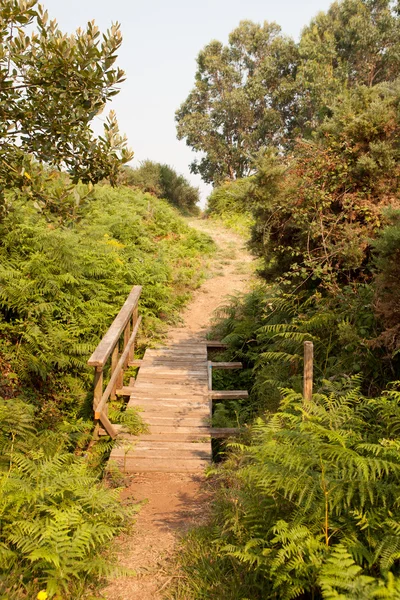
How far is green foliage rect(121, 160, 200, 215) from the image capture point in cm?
2242

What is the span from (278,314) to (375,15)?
99.0 ft

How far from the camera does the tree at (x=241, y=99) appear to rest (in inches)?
1329

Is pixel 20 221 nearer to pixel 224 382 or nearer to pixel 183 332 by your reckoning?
pixel 183 332

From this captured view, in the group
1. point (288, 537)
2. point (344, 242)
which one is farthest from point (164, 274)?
point (288, 537)

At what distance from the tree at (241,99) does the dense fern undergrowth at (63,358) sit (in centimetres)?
2149

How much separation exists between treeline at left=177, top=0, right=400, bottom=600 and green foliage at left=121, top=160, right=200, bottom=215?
12.5 metres

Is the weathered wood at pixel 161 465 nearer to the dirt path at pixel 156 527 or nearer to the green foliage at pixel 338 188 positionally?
the dirt path at pixel 156 527

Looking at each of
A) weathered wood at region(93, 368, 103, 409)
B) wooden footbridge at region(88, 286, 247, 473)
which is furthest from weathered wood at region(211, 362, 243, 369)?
weathered wood at region(93, 368, 103, 409)

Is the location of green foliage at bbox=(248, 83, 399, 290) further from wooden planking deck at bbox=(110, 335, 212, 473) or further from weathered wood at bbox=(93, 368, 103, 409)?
weathered wood at bbox=(93, 368, 103, 409)

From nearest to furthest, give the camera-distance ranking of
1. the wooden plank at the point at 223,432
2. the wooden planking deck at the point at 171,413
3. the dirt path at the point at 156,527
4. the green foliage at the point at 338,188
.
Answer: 1. the dirt path at the point at 156,527
2. the wooden planking deck at the point at 171,413
3. the wooden plank at the point at 223,432
4. the green foliage at the point at 338,188

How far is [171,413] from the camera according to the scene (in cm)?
693

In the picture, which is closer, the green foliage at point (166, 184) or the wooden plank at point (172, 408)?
the wooden plank at point (172, 408)

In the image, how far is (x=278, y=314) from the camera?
8.05m

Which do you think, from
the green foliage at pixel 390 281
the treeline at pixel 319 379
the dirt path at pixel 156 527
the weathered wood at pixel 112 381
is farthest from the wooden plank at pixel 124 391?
the green foliage at pixel 390 281
